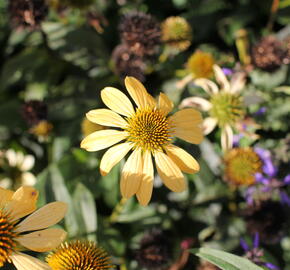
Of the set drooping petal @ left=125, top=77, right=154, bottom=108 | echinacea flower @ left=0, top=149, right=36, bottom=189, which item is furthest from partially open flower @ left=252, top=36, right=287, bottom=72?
echinacea flower @ left=0, top=149, right=36, bottom=189

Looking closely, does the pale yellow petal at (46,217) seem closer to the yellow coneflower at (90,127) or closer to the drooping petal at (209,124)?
the yellow coneflower at (90,127)

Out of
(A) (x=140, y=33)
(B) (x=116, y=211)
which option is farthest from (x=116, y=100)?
(B) (x=116, y=211)

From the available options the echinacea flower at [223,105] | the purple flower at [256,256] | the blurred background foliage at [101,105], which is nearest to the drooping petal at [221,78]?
the echinacea flower at [223,105]

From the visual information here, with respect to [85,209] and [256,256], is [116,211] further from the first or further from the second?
[256,256]

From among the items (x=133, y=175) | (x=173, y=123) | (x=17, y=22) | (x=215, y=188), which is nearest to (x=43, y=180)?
(x=133, y=175)

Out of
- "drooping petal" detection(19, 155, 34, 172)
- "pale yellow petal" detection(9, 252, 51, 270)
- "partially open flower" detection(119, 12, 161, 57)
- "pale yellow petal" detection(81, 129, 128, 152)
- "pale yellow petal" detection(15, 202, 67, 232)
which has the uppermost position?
"partially open flower" detection(119, 12, 161, 57)

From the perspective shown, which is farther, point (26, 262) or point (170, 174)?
point (170, 174)

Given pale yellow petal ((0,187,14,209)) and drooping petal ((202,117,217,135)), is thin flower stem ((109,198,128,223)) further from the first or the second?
pale yellow petal ((0,187,14,209))

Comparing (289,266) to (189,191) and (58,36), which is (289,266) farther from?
(58,36)
